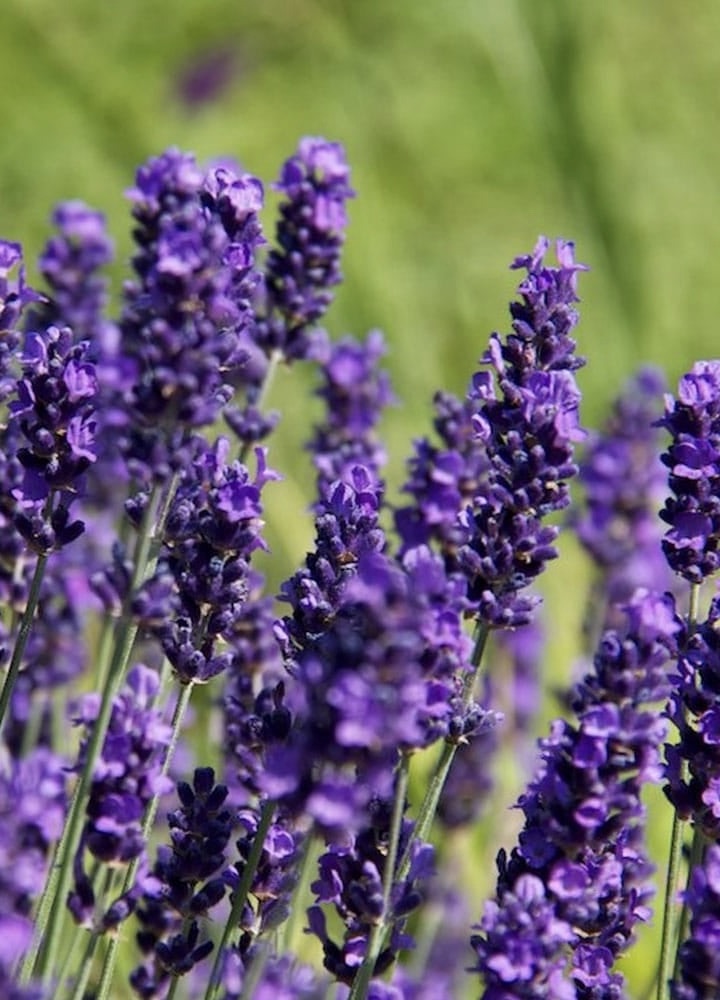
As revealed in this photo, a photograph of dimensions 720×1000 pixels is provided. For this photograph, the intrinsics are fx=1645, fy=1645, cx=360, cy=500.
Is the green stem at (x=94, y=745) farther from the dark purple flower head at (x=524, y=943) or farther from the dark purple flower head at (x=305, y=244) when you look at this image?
the dark purple flower head at (x=305, y=244)

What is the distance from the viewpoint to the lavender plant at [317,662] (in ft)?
4.53

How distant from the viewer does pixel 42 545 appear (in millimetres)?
1720

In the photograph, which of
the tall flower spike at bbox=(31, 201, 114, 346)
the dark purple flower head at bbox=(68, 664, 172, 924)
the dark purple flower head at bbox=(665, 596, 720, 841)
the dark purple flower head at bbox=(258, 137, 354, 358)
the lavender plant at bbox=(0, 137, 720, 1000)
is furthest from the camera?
the tall flower spike at bbox=(31, 201, 114, 346)

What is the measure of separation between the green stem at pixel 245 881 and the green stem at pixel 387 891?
113 mm

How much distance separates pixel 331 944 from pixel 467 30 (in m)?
6.01

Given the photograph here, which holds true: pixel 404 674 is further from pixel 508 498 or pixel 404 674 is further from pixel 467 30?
pixel 467 30

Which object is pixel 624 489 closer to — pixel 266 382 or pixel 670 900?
pixel 266 382

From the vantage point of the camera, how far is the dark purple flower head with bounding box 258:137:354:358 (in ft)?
7.34

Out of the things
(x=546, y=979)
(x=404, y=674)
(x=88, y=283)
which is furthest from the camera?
(x=88, y=283)

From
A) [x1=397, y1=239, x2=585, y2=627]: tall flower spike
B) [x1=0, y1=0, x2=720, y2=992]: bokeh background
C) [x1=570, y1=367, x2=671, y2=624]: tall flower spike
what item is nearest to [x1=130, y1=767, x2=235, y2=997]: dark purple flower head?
[x1=397, y1=239, x2=585, y2=627]: tall flower spike

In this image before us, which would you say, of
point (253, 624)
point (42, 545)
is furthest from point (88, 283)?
point (42, 545)

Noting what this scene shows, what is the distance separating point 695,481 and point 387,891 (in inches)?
22.4

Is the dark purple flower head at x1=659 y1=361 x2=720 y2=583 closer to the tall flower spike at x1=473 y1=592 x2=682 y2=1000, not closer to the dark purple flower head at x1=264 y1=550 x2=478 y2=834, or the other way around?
the tall flower spike at x1=473 y1=592 x2=682 y2=1000

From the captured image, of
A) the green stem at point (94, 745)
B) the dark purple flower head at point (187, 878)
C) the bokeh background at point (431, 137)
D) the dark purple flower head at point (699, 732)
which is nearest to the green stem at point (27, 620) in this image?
the green stem at point (94, 745)
